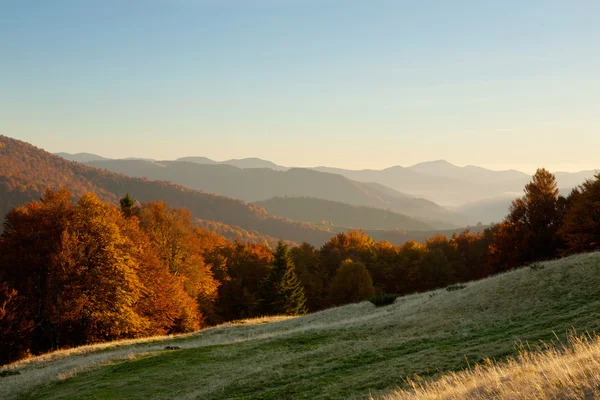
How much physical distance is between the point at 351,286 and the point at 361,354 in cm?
5219

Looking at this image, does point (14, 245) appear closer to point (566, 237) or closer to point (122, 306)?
point (122, 306)

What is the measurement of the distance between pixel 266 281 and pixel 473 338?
1977 inches

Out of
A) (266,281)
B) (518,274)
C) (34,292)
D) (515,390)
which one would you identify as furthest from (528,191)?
(34,292)

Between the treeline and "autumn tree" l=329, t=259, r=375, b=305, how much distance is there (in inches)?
6.9

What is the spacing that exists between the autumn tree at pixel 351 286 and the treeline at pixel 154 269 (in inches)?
6.9

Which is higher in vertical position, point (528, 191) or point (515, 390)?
point (528, 191)

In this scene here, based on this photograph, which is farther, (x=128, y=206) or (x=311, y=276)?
(x=311, y=276)

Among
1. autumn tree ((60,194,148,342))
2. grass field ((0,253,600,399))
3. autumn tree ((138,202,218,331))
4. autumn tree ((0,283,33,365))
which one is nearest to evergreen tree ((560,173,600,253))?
grass field ((0,253,600,399))

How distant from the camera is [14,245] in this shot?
3775cm

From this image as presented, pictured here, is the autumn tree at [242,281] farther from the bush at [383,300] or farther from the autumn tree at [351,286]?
the bush at [383,300]

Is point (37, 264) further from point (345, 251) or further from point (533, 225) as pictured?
point (345, 251)

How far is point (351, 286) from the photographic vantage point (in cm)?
6812

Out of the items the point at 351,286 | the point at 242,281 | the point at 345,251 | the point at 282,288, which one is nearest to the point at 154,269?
the point at 282,288

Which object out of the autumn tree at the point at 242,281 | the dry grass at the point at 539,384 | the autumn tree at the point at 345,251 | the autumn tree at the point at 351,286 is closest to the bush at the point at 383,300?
the dry grass at the point at 539,384
